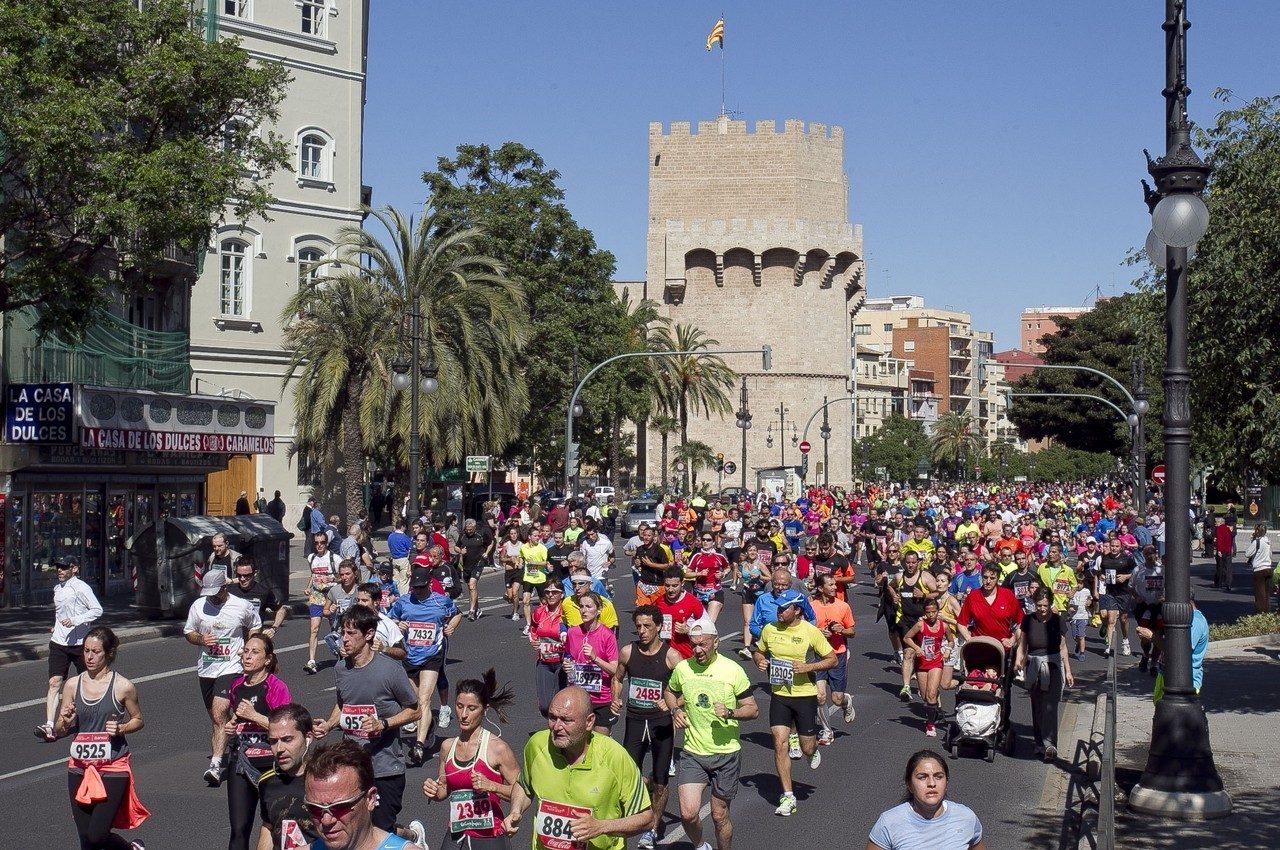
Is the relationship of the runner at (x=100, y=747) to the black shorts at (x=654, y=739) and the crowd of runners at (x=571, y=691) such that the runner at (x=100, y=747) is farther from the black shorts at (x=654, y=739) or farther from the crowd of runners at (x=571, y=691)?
the black shorts at (x=654, y=739)

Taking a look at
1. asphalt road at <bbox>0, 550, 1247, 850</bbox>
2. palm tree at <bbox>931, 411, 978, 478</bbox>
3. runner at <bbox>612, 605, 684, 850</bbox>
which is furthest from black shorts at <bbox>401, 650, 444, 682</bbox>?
palm tree at <bbox>931, 411, 978, 478</bbox>

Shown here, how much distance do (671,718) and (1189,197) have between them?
200 inches

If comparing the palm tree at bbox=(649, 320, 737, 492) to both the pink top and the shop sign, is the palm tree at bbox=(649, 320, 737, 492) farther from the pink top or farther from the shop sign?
the pink top

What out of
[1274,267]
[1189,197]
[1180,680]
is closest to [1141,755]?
[1180,680]

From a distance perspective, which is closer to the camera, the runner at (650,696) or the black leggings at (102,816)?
the black leggings at (102,816)

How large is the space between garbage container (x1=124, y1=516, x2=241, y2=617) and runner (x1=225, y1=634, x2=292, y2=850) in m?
15.7

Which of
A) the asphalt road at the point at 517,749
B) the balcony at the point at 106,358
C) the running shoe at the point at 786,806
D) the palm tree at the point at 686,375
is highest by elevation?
the palm tree at the point at 686,375

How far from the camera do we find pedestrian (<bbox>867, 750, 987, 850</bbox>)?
5941mm

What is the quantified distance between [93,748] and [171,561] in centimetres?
1612

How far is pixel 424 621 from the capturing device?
42.1 ft

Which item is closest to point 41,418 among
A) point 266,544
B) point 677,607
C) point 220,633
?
point 266,544

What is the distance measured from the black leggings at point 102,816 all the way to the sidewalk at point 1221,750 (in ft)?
17.3

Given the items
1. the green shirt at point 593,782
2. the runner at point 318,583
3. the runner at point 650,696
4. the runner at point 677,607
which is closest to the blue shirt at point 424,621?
the runner at point 677,607

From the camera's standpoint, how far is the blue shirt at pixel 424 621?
12.7m
